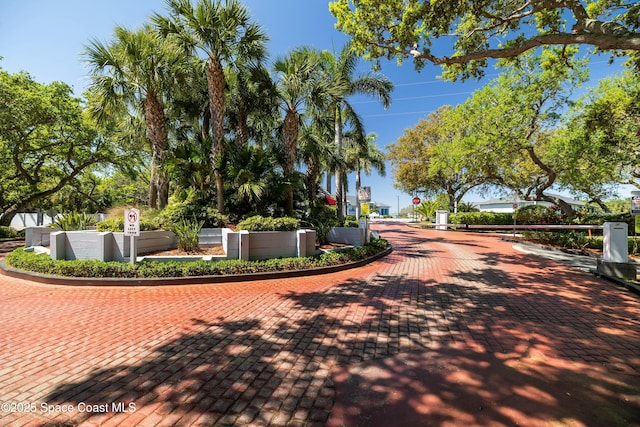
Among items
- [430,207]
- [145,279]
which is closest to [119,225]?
[145,279]

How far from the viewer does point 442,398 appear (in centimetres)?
255

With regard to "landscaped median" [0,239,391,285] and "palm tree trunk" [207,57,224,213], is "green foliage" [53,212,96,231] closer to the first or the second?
"landscaped median" [0,239,391,285]

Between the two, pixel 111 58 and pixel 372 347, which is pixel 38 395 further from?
pixel 111 58

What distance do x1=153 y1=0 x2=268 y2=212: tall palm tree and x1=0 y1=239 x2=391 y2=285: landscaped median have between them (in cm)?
458

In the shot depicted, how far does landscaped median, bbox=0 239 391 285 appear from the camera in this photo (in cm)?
673

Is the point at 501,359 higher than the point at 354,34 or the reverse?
the reverse

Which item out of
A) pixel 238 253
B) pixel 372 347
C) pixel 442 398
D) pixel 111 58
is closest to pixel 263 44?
pixel 111 58

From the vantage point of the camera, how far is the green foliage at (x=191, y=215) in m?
10.3

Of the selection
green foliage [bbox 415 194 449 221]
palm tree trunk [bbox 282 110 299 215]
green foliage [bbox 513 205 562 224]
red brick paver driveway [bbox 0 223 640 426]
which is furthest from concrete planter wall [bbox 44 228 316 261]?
green foliage [bbox 415 194 449 221]

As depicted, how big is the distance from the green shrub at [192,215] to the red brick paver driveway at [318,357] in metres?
4.50

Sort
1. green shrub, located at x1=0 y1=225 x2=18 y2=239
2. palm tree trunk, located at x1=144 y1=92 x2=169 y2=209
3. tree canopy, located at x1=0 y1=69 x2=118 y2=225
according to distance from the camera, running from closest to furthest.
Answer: palm tree trunk, located at x1=144 y1=92 x2=169 y2=209, tree canopy, located at x1=0 y1=69 x2=118 y2=225, green shrub, located at x1=0 y1=225 x2=18 y2=239

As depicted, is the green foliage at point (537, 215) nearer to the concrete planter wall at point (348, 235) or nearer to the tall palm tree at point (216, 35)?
the concrete planter wall at point (348, 235)

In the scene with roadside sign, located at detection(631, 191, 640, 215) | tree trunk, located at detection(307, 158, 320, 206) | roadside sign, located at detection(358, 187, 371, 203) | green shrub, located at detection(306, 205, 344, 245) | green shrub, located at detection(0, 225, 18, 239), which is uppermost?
tree trunk, located at detection(307, 158, 320, 206)

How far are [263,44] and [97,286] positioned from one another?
33.4 feet
